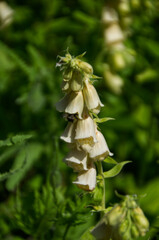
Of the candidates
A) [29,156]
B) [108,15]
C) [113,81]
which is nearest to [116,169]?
[29,156]

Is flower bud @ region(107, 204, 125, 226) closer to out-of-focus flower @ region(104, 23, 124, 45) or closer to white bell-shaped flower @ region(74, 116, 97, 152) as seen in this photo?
white bell-shaped flower @ region(74, 116, 97, 152)

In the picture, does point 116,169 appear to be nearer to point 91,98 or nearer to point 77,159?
point 77,159

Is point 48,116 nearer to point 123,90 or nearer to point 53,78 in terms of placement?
point 53,78

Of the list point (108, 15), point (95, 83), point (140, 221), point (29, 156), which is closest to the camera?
point (140, 221)

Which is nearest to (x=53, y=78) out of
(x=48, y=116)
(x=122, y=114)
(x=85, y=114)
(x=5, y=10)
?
(x=48, y=116)

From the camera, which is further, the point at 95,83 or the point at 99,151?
the point at 95,83

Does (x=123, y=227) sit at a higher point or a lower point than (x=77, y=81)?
lower

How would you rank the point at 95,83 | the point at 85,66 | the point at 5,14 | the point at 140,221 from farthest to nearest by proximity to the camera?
the point at 5,14, the point at 95,83, the point at 85,66, the point at 140,221
